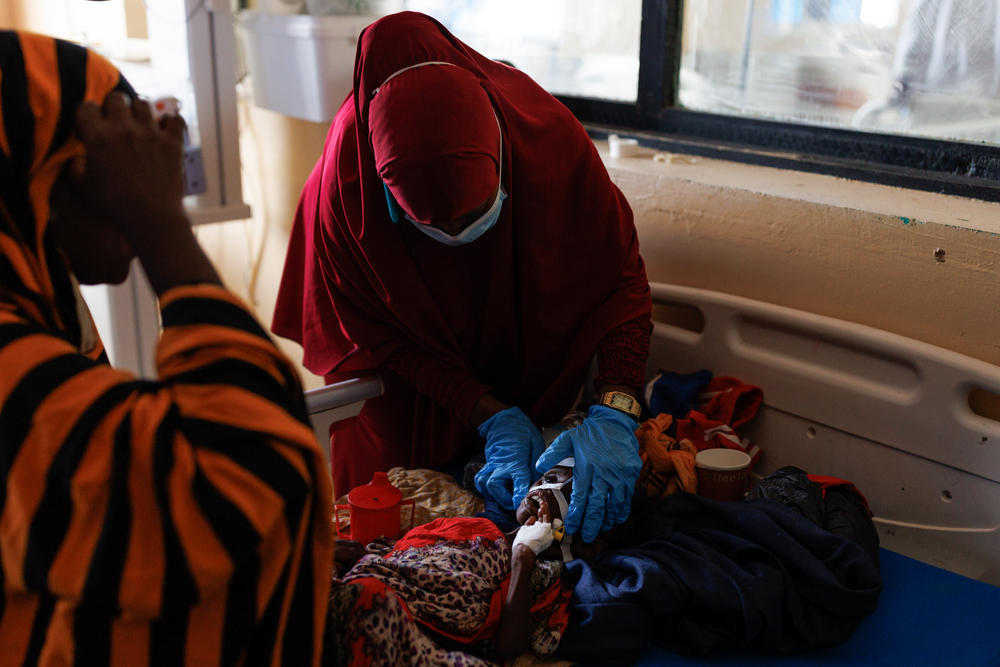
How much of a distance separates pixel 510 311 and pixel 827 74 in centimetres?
103

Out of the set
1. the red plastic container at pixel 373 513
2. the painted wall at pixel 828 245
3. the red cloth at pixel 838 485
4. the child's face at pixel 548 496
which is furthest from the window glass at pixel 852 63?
the red plastic container at pixel 373 513

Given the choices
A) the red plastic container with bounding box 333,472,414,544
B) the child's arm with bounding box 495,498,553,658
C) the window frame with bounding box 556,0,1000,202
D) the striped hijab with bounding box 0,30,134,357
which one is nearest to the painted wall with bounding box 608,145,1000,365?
the window frame with bounding box 556,0,1000,202

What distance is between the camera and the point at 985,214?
1.78m

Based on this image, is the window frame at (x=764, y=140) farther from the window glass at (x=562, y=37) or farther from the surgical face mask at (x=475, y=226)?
the surgical face mask at (x=475, y=226)

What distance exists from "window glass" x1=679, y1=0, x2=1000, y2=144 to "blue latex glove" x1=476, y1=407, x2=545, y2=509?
112cm

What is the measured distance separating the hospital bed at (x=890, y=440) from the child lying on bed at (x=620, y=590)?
0.06 meters

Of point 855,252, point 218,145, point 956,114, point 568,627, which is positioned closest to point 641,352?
point 855,252

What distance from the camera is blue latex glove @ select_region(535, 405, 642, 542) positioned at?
63.0 inches

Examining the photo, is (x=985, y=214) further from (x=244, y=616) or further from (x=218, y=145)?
(x=218, y=145)

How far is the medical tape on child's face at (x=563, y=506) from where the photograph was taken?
1613mm

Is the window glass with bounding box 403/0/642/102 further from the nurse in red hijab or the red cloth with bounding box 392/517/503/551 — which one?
the red cloth with bounding box 392/517/503/551

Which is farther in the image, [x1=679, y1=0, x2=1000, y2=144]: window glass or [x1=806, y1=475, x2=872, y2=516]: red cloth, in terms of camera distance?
[x1=679, y1=0, x2=1000, y2=144]: window glass

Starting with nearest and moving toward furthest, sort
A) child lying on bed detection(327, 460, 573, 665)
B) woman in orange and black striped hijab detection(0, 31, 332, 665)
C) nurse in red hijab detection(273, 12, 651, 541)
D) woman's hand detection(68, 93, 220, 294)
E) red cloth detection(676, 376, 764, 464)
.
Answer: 1. woman in orange and black striped hijab detection(0, 31, 332, 665)
2. woman's hand detection(68, 93, 220, 294)
3. child lying on bed detection(327, 460, 573, 665)
4. nurse in red hijab detection(273, 12, 651, 541)
5. red cloth detection(676, 376, 764, 464)

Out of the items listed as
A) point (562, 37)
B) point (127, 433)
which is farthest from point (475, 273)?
point (562, 37)
